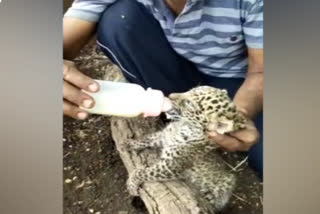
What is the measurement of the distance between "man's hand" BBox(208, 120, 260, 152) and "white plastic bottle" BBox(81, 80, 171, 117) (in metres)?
0.15

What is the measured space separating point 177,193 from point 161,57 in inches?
14.1

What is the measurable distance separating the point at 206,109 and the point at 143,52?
222 mm

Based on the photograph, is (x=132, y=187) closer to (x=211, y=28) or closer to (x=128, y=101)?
(x=128, y=101)

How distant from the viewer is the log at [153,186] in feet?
5.13

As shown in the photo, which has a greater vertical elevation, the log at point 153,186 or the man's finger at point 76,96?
the man's finger at point 76,96

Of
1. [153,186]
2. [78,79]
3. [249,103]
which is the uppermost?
[78,79]

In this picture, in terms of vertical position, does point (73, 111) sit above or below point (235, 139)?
above

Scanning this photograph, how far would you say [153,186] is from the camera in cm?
158

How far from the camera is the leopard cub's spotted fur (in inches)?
62.7

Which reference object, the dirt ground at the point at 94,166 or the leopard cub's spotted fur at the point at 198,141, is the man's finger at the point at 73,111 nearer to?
the dirt ground at the point at 94,166

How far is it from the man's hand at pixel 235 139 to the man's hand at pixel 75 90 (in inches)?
13.0

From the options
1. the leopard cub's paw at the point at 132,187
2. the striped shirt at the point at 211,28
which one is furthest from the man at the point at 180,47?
the leopard cub's paw at the point at 132,187

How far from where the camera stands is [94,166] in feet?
5.19

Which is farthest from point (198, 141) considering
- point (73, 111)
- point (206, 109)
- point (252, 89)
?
point (73, 111)
